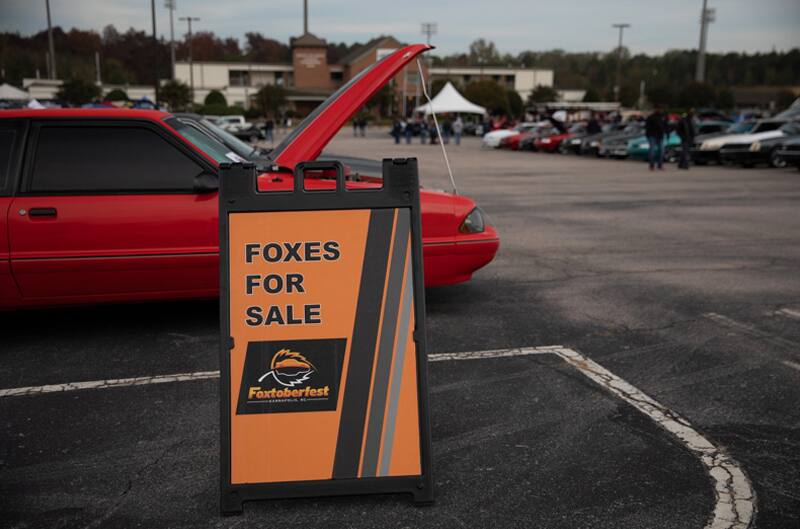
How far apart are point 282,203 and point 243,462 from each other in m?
1.02

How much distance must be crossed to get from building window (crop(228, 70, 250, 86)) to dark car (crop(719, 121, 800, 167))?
101099 mm

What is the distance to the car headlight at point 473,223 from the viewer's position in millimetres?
5785

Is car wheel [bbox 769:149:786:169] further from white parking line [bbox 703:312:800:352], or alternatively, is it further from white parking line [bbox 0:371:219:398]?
white parking line [bbox 0:371:219:398]

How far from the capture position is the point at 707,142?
23.6 m

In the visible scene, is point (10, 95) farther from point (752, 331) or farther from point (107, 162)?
point (752, 331)

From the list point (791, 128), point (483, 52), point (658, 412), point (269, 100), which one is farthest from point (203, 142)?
point (483, 52)

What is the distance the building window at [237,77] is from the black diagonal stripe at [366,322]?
385 ft

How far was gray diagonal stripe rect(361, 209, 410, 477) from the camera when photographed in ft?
9.73

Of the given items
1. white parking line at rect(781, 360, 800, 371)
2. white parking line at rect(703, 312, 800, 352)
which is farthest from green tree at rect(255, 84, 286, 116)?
white parking line at rect(781, 360, 800, 371)

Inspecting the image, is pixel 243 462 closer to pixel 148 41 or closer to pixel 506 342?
pixel 506 342

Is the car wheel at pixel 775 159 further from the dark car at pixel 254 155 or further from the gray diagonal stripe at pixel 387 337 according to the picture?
the gray diagonal stripe at pixel 387 337

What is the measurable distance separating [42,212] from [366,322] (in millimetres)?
3108

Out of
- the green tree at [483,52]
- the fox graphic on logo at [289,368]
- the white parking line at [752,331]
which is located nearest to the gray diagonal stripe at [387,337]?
the fox graphic on logo at [289,368]

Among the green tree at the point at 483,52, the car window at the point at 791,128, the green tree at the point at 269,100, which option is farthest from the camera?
the green tree at the point at 483,52
